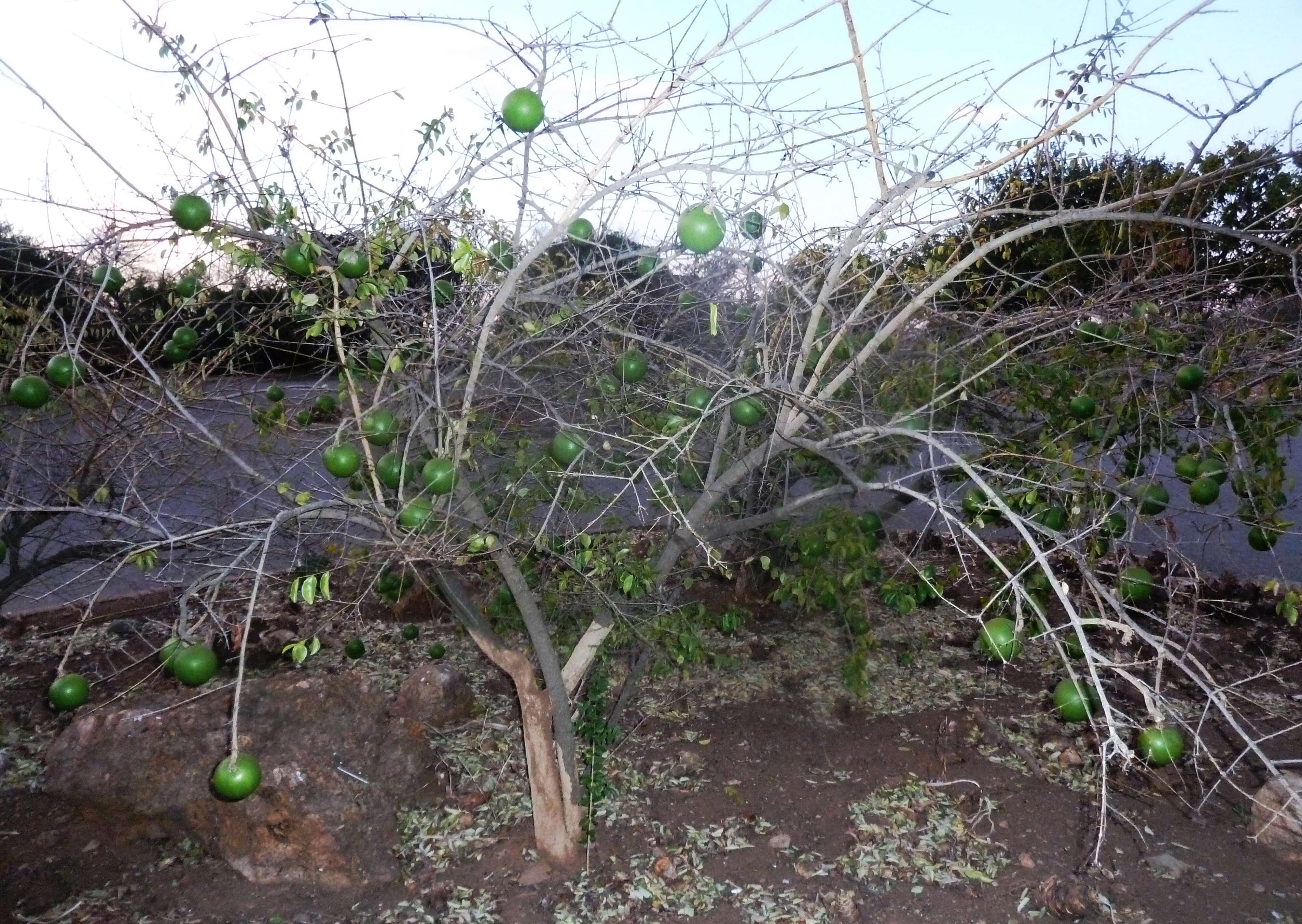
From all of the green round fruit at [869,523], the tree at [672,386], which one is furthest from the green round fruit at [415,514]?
the green round fruit at [869,523]

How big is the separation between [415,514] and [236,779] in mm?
694

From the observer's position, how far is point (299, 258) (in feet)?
6.84

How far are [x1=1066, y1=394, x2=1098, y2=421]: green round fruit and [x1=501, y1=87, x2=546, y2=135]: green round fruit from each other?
2141mm

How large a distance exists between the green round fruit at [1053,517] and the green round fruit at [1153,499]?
246mm

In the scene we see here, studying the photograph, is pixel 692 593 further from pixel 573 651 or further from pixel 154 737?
pixel 154 737

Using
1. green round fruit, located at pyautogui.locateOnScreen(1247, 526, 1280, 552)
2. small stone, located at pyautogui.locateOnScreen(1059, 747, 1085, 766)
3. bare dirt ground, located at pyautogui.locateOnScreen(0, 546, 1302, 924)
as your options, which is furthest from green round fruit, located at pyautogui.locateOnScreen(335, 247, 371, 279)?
small stone, located at pyautogui.locateOnScreen(1059, 747, 1085, 766)

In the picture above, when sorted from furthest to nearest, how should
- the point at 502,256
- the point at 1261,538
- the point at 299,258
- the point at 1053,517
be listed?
the point at 1261,538 < the point at 1053,517 < the point at 502,256 < the point at 299,258

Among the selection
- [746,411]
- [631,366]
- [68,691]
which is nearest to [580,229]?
[631,366]

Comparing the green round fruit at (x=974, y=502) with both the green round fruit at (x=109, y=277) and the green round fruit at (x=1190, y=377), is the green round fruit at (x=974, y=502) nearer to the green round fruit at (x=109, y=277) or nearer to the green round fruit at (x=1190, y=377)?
the green round fruit at (x=1190, y=377)

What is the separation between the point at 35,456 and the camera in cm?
456

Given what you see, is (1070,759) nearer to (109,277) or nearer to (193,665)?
(193,665)

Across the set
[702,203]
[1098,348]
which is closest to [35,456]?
[702,203]

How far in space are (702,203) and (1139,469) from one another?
2.42 meters

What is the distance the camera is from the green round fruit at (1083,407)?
315cm
